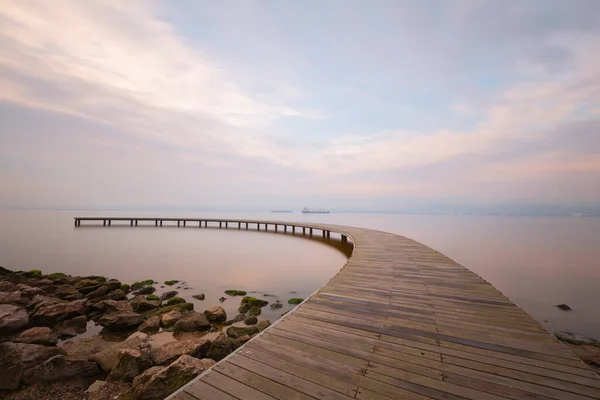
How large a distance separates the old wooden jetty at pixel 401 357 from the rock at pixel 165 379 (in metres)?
1.28

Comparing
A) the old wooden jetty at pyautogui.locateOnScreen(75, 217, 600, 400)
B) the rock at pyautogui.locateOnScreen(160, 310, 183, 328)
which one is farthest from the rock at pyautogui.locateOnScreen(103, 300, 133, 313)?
the old wooden jetty at pyautogui.locateOnScreen(75, 217, 600, 400)

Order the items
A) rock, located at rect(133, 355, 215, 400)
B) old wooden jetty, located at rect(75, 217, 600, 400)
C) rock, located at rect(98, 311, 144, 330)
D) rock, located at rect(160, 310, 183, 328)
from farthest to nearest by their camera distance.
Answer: rock, located at rect(160, 310, 183, 328) → rock, located at rect(98, 311, 144, 330) → rock, located at rect(133, 355, 215, 400) → old wooden jetty, located at rect(75, 217, 600, 400)

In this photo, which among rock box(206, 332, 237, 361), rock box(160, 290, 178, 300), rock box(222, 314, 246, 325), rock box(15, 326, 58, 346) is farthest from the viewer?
rock box(160, 290, 178, 300)

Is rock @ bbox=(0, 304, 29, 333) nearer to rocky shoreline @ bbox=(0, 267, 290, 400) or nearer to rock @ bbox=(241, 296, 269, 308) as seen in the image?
rocky shoreline @ bbox=(0, 267, 290, 400)

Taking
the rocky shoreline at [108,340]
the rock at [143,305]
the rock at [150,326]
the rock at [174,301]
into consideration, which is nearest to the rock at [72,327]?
the rocky shoreline at [108,340]

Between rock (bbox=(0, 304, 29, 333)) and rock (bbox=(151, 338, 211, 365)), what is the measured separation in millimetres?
4279

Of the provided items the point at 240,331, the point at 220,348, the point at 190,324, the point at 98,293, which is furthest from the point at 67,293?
the point at 220,348

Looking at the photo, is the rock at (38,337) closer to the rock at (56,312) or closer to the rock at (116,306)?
the rock at (56,312)

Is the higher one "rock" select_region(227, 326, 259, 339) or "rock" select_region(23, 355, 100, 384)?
"rock" select_region(23, 355, 100, 384)

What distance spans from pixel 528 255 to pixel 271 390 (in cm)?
2545

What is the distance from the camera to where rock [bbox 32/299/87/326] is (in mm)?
6652

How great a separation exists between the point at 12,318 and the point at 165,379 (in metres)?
5.63

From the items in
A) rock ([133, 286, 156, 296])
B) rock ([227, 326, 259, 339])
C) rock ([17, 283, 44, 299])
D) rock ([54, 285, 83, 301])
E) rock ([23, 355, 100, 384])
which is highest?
rock ([23, 355, 100, 384])

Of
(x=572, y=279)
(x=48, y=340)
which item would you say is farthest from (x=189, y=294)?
(x=572, y=279)
